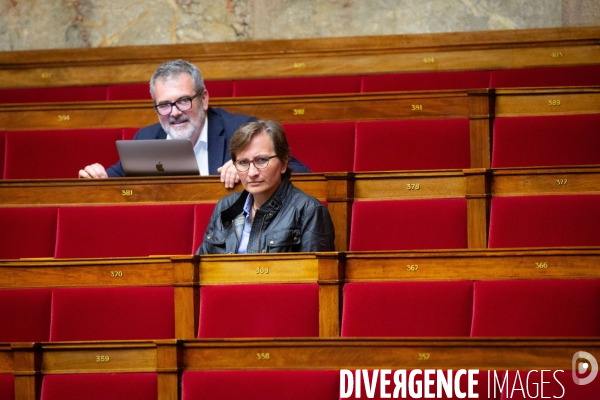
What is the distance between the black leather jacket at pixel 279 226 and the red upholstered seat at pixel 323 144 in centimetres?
15

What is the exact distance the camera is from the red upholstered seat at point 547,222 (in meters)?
0.70

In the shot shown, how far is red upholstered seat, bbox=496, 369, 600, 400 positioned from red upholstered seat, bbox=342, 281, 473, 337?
10 centimetres

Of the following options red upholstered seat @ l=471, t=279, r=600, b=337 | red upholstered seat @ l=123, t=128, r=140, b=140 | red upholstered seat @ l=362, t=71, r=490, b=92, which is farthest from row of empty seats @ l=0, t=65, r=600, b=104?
red upholstered seat @ l=471, t=279, r=600, b=337

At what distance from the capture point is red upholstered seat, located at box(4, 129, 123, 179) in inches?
35.5

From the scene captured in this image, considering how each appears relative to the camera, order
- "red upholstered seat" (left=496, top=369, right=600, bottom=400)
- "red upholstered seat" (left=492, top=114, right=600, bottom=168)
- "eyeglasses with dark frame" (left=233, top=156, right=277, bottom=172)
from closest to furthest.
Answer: "red upholstered seat" (left=496, top=369, right=600, bottom=400) → "eyeglasses with dark frame" (left=233, top=156, right=277, bottom=172) → "red upholstered seat" (left=492, top=114, right=600, bottom=168)

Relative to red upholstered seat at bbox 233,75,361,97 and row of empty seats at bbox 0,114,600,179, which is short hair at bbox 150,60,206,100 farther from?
red upholstered seat at bbox 233,75,361,97

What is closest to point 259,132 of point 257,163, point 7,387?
point 257,163

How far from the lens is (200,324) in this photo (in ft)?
2.07

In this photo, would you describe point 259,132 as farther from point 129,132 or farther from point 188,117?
point 129,132

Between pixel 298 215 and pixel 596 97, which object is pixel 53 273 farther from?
pixel 596 97

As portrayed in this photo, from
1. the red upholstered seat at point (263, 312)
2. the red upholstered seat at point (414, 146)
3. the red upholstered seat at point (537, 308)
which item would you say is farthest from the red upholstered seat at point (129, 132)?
the red upholstered seat at point (537, 308)

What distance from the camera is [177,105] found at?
2.69 feet

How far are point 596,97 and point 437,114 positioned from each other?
5.0 inches

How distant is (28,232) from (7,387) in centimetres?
23
